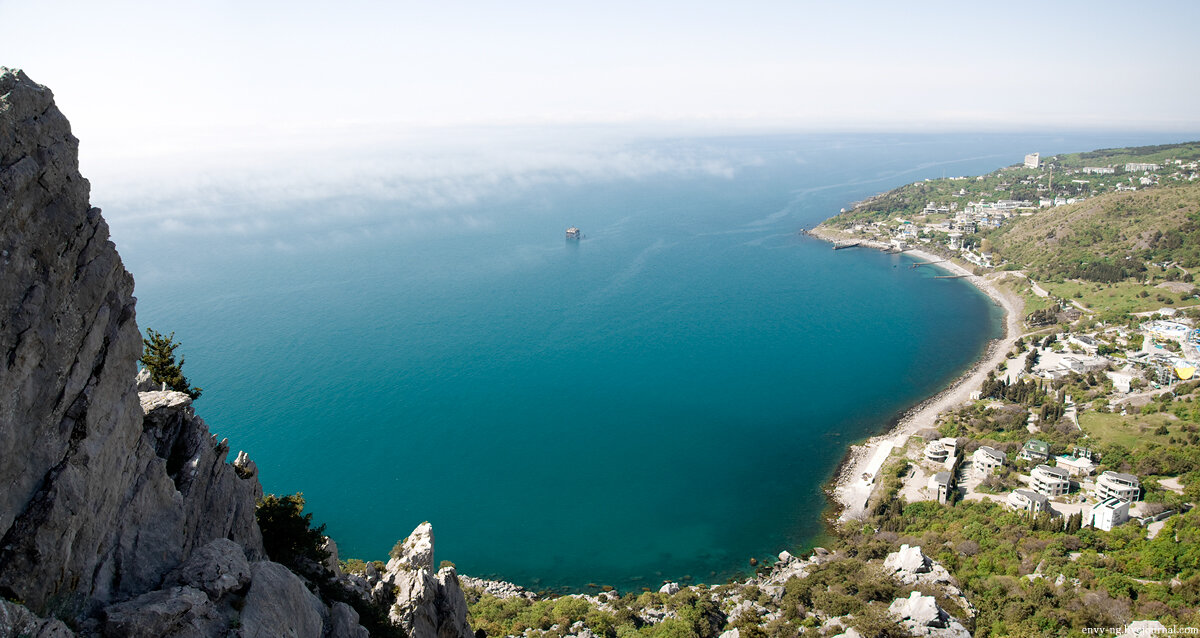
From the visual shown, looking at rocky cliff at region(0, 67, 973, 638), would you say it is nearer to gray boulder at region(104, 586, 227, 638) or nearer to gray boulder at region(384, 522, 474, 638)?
gray boulder at region(104, 586, 227, 638)

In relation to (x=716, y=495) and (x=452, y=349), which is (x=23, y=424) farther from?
(x=452, y=349)

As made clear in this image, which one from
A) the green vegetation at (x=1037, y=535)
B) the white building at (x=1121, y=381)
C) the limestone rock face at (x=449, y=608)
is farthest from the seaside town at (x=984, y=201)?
the limestone rock face at (x=449, y=608)

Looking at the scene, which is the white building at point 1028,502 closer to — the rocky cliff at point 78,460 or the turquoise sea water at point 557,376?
the turquoise sea water at point 557,376

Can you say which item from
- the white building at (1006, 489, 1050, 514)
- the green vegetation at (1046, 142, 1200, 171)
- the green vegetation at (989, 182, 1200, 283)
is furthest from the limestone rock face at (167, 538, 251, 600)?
the green vegetation at (1046, 142, 1200, 171)

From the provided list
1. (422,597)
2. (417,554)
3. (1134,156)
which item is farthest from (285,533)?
(1134,156)

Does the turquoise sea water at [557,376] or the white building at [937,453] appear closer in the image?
the turquoise sea water at [557,376]

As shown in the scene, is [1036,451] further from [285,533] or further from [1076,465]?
[285,533]
